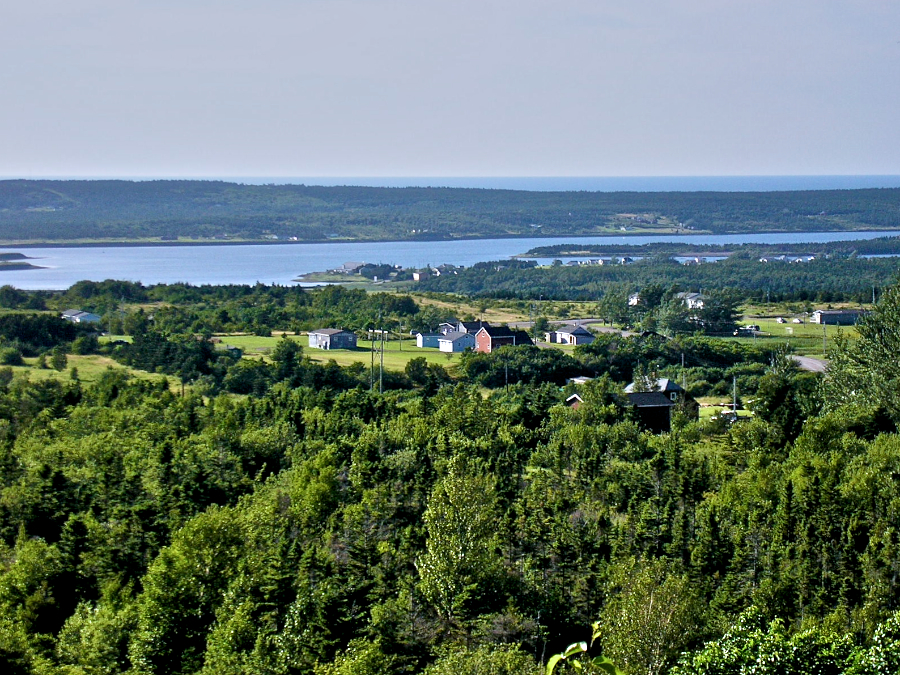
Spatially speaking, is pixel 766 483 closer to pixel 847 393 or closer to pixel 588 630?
pixel 588 630

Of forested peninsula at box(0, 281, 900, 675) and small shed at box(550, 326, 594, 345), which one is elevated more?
forested peninsula at box(0, 281, 900, 675)

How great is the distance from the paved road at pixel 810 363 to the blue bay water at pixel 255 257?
43482mm

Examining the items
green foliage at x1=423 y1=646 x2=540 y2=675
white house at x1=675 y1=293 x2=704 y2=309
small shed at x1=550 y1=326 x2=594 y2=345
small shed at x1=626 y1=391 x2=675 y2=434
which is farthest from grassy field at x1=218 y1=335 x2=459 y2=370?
green foliage at x1=423 y1=646 x2=540 y2=675

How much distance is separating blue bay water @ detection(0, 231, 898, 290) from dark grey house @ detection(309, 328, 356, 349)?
34.3 meters

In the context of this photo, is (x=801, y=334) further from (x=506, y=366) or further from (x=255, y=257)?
(x=255, y=257)

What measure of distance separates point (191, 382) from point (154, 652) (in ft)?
65.1

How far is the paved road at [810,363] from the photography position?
35.8 meters

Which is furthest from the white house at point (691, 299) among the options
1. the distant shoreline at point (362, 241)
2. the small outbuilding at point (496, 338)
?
the distant shoreline at point (362, 241)

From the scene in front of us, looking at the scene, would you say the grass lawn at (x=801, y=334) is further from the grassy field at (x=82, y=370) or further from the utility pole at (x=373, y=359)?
the grassy field at (x=82, y=370)

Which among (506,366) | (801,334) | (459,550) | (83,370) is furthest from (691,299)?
(459,550)

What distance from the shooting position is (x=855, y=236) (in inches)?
5037

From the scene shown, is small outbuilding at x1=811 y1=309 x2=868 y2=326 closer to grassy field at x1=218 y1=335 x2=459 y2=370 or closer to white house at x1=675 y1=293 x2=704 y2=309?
white house at x1=675 y1=293 x2=704 y2=309

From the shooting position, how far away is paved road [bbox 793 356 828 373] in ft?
117

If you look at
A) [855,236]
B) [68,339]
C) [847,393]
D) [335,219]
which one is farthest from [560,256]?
[847,393]
